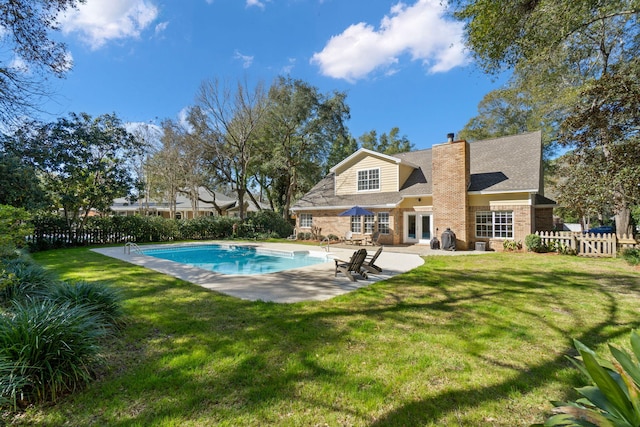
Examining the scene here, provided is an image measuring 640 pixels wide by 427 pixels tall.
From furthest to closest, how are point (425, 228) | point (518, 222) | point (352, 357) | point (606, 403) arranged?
point (425, 228)
point (518, 222)
point (352, 357)
point (606, 403)

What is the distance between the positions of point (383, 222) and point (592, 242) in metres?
9.90

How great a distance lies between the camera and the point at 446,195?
15.8 m

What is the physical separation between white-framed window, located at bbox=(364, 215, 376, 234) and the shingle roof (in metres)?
0.97

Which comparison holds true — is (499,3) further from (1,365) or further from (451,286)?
(1,365)

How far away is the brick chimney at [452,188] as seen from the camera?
49.8 ft

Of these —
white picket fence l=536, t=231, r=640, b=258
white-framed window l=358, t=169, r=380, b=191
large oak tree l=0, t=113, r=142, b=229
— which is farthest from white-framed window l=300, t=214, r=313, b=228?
white picket fence l=536, t=231, r=640, b=258

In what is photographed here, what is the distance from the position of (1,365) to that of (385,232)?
56.5 feet

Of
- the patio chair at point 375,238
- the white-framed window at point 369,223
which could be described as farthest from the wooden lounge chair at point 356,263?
the white-framed window at point 369,223

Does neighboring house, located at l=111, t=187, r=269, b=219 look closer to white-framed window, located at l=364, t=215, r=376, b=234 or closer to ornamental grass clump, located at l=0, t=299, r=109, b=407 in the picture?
white-framed window, located at l=364, t=215, r=376, b=234

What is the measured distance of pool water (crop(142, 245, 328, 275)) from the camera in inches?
499

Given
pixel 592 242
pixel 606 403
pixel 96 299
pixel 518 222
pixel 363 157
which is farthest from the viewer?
pixel 363 157

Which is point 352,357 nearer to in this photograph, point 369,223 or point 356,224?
point 369,223

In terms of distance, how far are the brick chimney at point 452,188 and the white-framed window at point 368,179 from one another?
4.54 m

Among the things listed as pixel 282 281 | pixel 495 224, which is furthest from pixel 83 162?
pixel 495 224
